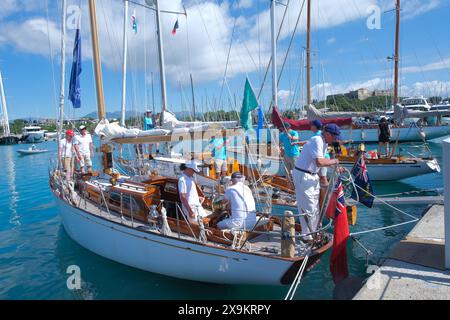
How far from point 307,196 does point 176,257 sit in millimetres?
2361

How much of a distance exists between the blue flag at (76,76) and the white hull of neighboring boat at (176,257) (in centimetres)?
404

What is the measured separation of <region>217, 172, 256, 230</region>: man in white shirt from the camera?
540 centimetres

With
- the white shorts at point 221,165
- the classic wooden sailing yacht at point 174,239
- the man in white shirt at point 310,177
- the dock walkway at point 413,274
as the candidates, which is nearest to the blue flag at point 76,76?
the classic wooden sailing yacht at point 174,239

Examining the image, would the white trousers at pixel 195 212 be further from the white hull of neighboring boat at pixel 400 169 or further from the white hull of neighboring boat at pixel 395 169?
the white hull of neighboring boat at pixel 400 169

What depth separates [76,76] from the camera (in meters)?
9.70

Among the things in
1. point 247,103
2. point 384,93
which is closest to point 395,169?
point 247,103

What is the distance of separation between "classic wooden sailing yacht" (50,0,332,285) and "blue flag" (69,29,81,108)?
10.1ft

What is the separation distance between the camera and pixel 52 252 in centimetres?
816

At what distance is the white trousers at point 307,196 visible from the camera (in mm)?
5266

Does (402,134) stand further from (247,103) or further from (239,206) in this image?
(239,206)

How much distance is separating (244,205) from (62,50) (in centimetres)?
725
